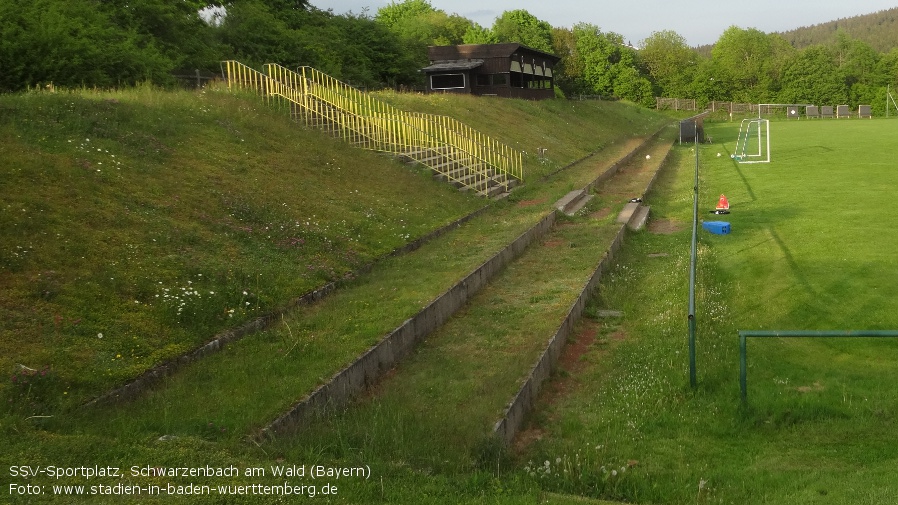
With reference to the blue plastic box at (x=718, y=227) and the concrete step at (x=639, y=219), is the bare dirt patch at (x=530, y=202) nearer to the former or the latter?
the concrete step at (x=639, y=219)

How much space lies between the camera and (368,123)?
2173 cm

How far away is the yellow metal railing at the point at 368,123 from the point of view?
2122 cm

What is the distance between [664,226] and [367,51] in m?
29.0

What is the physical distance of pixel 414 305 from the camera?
1038cm

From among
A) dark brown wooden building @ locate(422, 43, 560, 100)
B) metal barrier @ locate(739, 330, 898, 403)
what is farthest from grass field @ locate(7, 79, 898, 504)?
dark brown wooden building @ locate(422, 43, 560, 100)

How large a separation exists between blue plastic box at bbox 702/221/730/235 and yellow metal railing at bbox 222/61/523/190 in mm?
6739

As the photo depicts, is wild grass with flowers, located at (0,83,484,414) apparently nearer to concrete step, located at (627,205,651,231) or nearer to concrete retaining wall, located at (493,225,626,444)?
concrete retaining wall, located at (493,225,626,444)

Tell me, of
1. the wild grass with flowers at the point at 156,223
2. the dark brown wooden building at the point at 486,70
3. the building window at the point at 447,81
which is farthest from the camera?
the building window at the point at 447,81

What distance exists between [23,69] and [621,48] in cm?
8946

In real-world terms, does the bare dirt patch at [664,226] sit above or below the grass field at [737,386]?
above

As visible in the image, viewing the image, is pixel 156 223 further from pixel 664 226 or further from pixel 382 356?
pixel 664 226

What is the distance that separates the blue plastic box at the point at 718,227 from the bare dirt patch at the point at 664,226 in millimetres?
818

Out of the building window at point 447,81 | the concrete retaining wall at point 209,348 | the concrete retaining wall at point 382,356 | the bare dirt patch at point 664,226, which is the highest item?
the building window at point 447,81

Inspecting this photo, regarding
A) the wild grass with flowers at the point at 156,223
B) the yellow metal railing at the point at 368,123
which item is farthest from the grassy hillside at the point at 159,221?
the yellow metal railing at the point at 368,123
